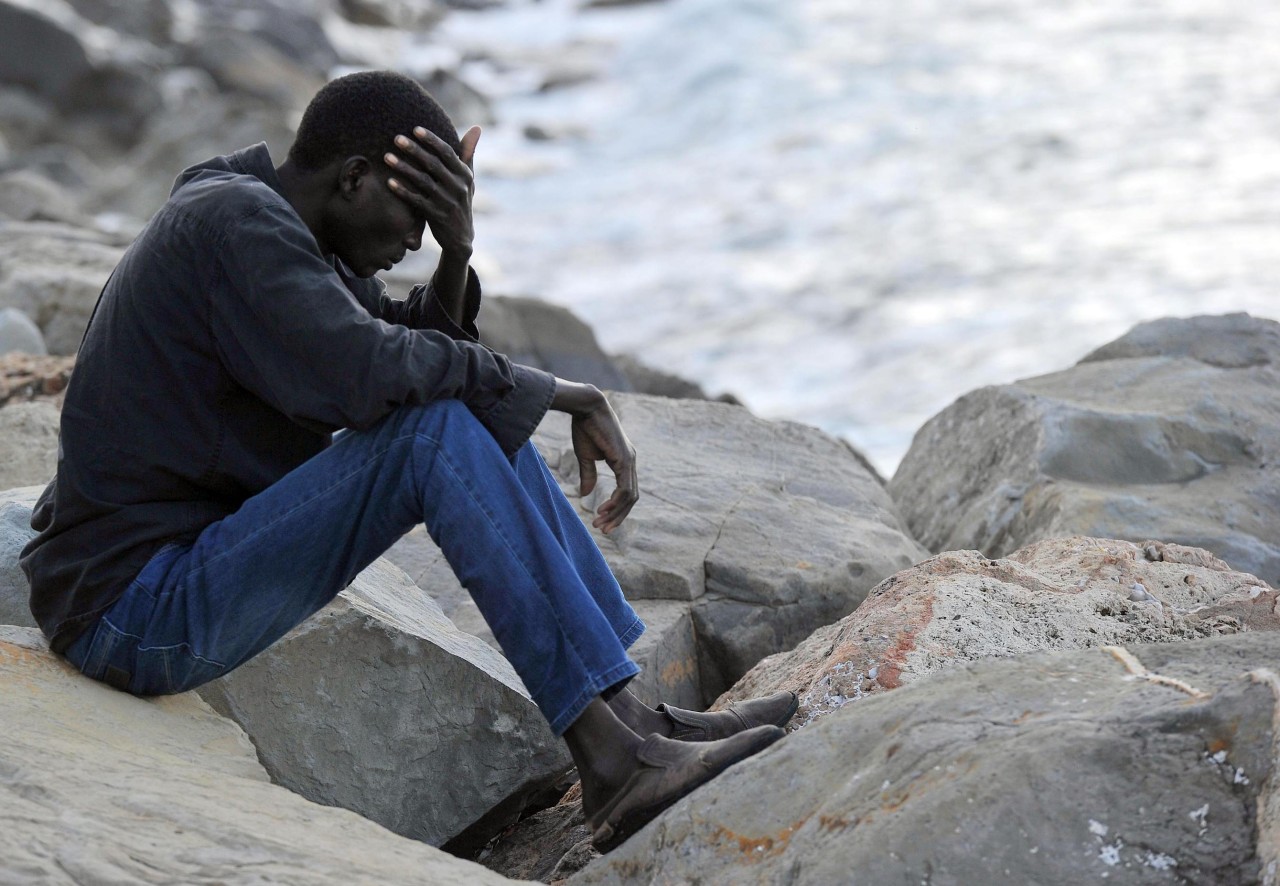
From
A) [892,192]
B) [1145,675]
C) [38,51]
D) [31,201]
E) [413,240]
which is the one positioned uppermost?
[413,240]

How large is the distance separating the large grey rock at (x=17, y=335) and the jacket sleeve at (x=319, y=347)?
420cm

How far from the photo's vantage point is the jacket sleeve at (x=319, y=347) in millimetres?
2570

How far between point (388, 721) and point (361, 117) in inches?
50.2

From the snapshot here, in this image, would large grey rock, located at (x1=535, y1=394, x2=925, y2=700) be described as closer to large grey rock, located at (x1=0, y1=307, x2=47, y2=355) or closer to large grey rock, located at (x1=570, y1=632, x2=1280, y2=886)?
large grey rock, located at (x1=570, y1=632, x2=1280, y2=886)

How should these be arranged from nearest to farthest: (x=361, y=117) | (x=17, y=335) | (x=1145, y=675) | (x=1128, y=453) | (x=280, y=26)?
(x=1145, y=675)
(x=361, y=117)
(x=1128, y=453)
(x=17, y=335)
(x=280, y=26)

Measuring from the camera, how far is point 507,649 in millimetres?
2578

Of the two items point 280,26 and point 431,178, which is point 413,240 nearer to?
point 431,178

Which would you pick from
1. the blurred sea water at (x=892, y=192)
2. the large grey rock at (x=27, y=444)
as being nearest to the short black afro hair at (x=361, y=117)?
the large grey rock at (x=27, y=444)

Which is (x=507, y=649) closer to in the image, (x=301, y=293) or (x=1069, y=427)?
(x=301, y=293)

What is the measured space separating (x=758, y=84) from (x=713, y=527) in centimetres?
1544

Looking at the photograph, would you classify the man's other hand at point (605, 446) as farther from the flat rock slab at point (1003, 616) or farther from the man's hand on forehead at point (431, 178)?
the flat rock slab at point (1003, 616)

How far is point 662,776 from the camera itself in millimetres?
2570

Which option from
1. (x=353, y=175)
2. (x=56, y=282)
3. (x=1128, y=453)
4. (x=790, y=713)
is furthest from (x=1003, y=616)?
(x=56, y=282)

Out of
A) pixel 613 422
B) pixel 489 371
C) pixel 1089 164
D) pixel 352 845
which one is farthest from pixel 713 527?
pixel 1089 164
